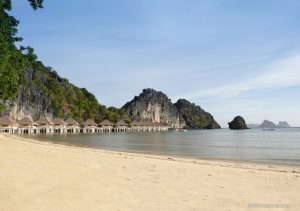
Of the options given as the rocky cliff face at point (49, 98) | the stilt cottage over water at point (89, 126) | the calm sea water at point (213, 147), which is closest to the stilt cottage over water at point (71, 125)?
the stilt cottage over water at point (89, 126)

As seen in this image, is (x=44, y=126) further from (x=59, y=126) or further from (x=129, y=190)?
(x=129, y=190)

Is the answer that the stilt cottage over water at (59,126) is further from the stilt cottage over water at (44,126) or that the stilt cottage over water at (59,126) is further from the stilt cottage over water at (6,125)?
the stilt cottage over water at (6,125)

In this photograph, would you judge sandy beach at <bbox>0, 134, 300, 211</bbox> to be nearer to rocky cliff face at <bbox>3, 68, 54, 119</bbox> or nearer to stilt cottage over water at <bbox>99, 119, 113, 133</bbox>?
rocky cliff face at <bbox>3, 68, 54, 119</bbox>

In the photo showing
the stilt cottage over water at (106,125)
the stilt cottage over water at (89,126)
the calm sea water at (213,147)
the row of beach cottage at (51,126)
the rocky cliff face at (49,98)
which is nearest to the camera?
the calm sea water at (213,147)

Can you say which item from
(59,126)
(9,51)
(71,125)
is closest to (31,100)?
(71,125)

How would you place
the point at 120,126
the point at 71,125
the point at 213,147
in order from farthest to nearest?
the point at 120,126 < the point at 71,125 < the point at 213,147

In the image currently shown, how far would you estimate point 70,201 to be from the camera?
7750 mm

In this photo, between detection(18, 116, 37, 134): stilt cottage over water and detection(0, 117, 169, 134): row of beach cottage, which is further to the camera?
detection(18, 116, 37, 134): stilt cottage over water

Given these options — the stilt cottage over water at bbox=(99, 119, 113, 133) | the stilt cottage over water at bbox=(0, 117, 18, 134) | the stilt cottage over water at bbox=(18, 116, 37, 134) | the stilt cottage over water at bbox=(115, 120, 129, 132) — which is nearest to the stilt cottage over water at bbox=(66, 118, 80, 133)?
the stilt cottage over water at bbox=(18, 116, 37, 134)

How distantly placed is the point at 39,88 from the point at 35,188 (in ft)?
501

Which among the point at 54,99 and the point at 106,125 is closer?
the point at 54,99

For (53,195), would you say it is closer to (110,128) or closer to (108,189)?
(108,189)

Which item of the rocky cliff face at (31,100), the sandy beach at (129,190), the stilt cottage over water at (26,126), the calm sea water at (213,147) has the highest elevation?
the rocky cliff face at (31,100)

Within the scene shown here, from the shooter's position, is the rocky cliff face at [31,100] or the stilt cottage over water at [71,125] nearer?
the rocky cliff face at [31,100]
